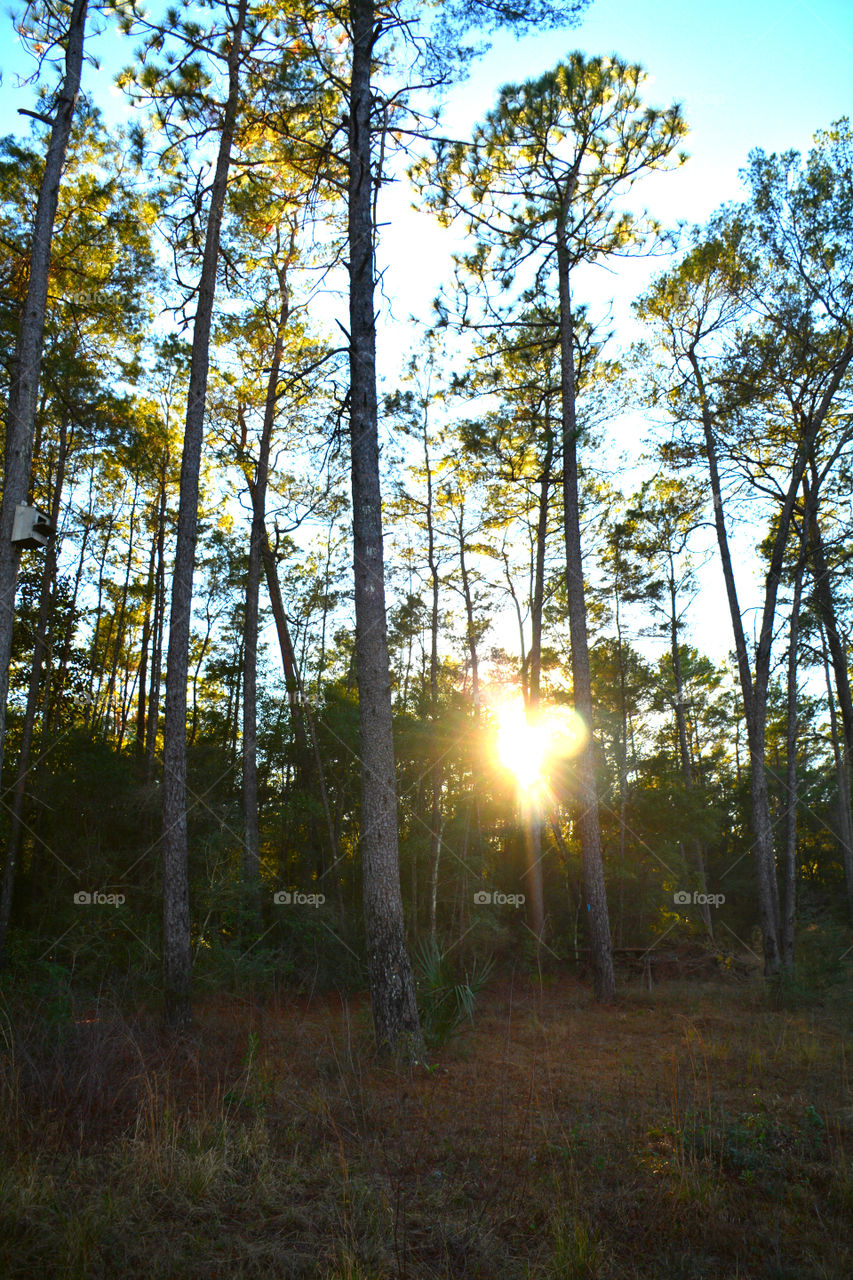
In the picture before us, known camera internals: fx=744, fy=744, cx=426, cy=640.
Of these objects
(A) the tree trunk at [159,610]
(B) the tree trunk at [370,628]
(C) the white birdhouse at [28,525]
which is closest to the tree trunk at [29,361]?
(C) the white birdhouse at [28,525]

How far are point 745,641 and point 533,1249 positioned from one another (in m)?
11.6

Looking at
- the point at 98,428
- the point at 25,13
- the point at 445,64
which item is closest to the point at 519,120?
the point at 445,64

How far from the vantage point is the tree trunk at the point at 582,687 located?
10961 mm

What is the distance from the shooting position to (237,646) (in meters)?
20.5

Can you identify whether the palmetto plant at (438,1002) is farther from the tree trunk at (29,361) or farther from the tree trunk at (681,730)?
the tree trunk at (681,730)

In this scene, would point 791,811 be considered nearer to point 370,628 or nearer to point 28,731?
point 370,628

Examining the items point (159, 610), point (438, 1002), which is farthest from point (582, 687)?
point (159, 610)

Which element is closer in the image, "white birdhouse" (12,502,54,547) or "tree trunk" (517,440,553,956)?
"white birdhouse" (12,502,54,547)

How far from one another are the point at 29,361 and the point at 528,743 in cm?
1245

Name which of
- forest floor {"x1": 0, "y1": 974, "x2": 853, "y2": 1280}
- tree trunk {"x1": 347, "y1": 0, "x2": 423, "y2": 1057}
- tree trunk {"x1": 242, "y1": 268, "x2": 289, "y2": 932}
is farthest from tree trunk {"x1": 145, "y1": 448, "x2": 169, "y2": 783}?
forest floor {"x1": 0, "y1": 974, "x2": 853, "y2": 1280}

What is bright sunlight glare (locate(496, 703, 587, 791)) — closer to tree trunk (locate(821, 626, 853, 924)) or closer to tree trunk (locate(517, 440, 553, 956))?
tree trunk (locate(517, 440, 553, 956))

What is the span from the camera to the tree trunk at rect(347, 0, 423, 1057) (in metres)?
6.74

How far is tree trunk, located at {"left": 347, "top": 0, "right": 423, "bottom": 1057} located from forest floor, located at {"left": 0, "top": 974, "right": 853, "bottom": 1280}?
1.98 feet

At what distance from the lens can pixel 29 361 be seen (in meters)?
7.06
